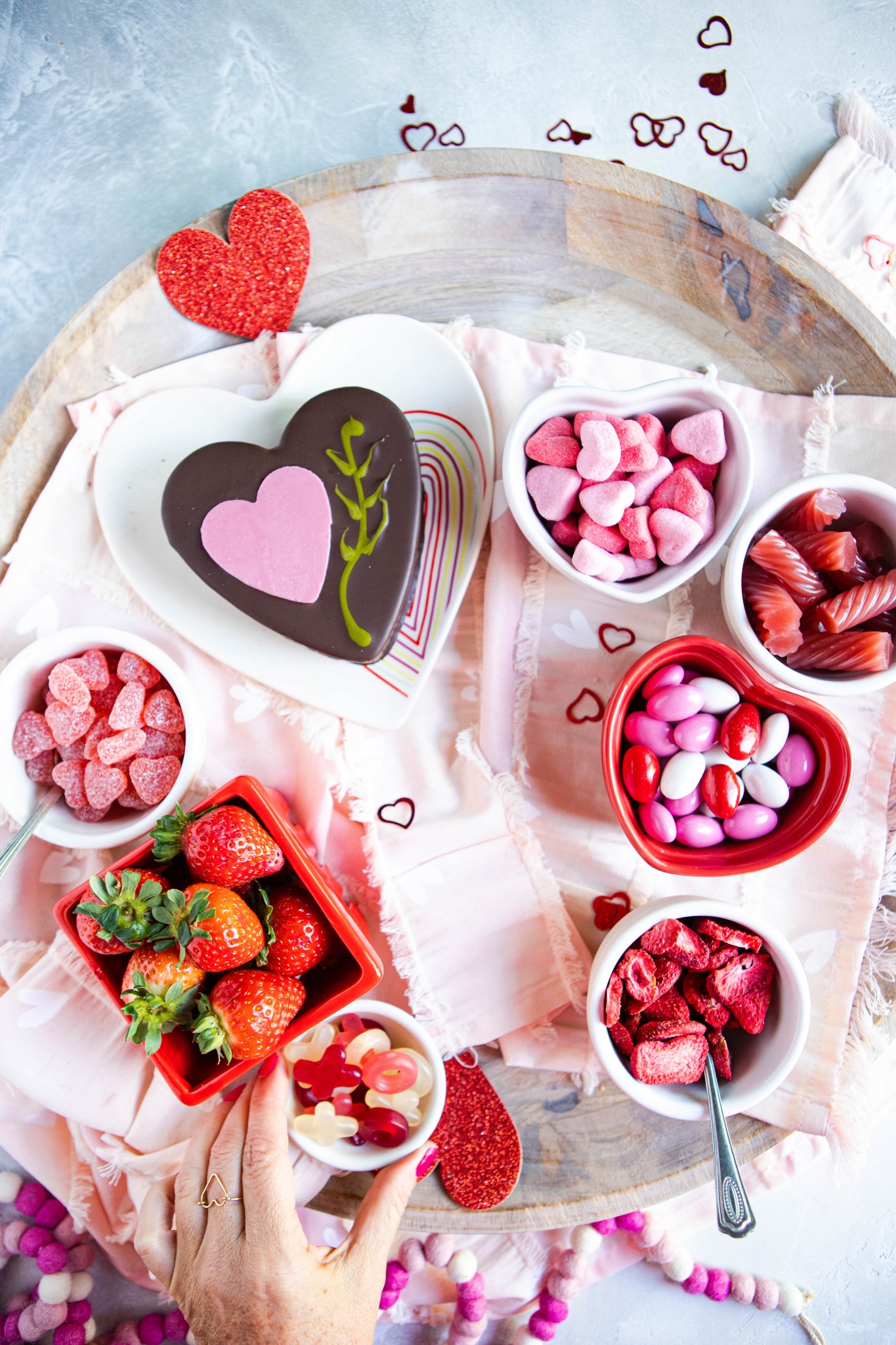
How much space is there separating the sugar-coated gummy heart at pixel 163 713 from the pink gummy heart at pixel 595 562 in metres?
0.62

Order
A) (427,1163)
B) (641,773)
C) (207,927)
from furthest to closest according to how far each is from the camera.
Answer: (427,1163) < (641,773) < (207,927)

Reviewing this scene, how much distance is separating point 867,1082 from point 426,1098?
67cm

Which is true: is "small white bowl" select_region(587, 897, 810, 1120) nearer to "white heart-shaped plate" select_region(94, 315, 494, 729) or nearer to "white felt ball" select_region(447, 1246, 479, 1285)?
"white heart-shaped plate" select_region(94, 315, 494, 729)

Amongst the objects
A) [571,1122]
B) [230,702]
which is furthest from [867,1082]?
[230,702]

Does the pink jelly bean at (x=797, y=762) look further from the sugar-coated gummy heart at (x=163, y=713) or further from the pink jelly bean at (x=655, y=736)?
the sugar-coated gummy heart at (x=163, y=713)

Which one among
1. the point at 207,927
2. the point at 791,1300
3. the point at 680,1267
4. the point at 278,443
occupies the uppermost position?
the point at 278,443

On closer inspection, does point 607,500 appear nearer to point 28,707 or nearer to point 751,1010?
point 751,1010

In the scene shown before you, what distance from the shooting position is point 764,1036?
3.90ft

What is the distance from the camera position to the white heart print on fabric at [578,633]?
132 cm

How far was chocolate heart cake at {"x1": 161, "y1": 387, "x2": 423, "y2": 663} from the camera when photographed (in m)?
1.22

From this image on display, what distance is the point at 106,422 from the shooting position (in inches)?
52.1

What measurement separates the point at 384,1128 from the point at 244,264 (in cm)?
128

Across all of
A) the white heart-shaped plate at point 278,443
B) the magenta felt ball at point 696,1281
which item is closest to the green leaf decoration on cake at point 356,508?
the white heart-shaped plate at point 278,443

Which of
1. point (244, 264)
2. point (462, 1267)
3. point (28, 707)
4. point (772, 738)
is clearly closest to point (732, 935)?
point (772, 738)
